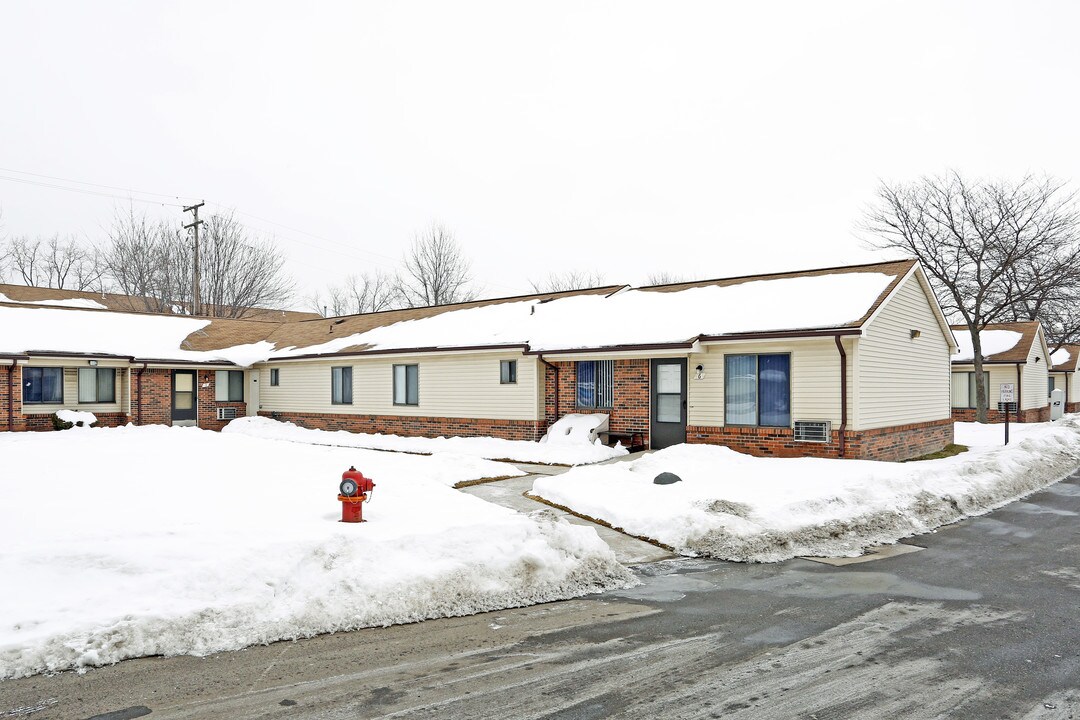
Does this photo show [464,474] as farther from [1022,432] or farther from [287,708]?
[1022,432]

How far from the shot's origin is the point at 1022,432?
23953mm

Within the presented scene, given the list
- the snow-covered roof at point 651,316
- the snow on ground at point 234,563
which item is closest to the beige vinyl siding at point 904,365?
the snow-covered roof at point 651,316

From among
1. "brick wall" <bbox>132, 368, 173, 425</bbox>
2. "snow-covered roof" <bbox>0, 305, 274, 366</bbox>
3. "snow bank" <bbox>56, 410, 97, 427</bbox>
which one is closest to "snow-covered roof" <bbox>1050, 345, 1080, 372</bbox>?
"snow-covered roof" <bbox>0, 305, 274, 366</bbox>

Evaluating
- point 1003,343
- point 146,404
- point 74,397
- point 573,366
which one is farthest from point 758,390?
point 1003,343

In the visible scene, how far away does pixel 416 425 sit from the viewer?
72.0 ft

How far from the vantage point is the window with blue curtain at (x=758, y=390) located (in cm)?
1566

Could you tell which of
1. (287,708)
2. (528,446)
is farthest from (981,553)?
(528,446)

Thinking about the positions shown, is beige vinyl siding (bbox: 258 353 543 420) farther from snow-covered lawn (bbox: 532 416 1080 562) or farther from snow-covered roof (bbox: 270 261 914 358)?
snow-covered lawn (bbox: 532 416 1080 562)

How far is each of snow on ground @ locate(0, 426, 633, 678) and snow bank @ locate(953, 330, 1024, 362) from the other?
28.1 meters

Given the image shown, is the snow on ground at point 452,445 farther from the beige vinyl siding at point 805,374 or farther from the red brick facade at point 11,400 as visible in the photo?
the red brick facade at point 11,400

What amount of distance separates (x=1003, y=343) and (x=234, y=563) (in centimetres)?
3335

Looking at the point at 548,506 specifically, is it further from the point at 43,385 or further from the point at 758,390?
the point at 43,385

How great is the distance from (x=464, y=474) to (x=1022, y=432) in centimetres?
1966

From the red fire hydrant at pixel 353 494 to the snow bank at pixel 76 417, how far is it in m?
18.0
